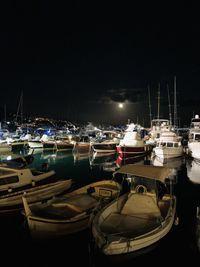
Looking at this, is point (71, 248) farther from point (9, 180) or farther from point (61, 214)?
point (9, 180)

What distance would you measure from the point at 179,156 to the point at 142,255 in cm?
3382

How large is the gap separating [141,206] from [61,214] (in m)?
3.99

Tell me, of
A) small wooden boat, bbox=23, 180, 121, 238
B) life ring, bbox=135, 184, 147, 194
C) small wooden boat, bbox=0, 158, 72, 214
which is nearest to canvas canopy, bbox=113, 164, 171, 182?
life ring, bbox=135, 184, 147, 194

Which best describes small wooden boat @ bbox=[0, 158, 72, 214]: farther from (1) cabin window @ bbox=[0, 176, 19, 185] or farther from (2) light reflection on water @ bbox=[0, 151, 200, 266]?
(2) light reflection on water @ bbox=[0, 151, 200, 266]

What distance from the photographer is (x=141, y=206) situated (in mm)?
11250

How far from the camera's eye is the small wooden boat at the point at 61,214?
9939mm

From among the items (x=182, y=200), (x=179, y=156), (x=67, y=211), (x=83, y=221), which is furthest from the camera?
(x=179, y=156)

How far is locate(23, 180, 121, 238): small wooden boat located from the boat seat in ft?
4.83

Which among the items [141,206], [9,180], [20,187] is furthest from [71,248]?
[9,180]

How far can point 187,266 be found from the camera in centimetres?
905

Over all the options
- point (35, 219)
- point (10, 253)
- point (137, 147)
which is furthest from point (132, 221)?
point (137, 147)

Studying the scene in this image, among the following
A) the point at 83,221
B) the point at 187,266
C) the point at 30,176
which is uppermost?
the point at 30,176

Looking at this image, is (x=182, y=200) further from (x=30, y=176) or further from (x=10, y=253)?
(x=10, y=253)

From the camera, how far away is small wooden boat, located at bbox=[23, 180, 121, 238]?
994cm
